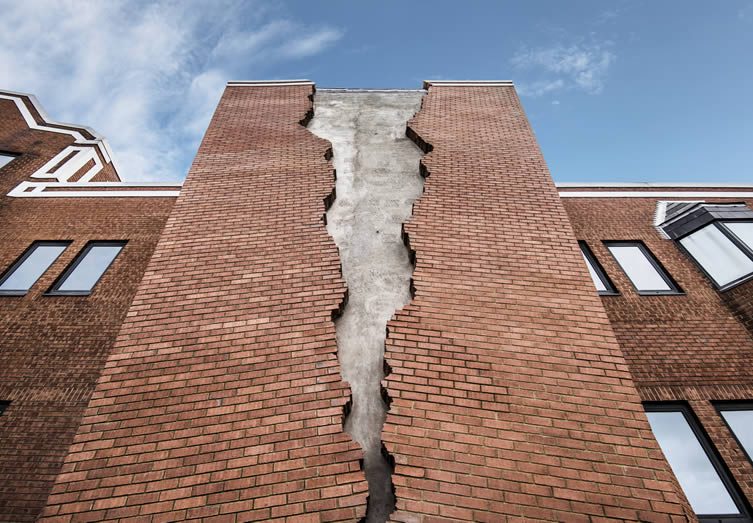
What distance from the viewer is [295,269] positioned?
418 cm

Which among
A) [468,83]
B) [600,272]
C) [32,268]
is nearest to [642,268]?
[600,272]

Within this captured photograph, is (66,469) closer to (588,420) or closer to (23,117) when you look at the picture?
(588,420)

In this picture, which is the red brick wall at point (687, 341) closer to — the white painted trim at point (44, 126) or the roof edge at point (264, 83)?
the roof edge at point (264, 83)

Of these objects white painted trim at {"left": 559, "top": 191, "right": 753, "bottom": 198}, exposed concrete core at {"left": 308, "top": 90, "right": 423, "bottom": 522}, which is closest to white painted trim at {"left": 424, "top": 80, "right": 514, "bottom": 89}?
exposed concrete core at {"left": 308, "top": 90, "right": 423, "bottom": 522}

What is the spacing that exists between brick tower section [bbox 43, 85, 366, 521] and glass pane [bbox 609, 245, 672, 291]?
5.70 metres

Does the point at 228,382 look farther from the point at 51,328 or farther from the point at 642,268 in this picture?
the point at 642,268

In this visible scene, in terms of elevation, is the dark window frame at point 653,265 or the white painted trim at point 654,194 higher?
the white painted trim at point 654,194

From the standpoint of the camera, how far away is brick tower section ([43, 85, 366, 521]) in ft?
9.33

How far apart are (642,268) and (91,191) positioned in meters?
11.7

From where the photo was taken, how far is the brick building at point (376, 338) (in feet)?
9.56

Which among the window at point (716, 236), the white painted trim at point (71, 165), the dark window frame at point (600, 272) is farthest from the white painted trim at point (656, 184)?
the white painted trim at point (71, 165)

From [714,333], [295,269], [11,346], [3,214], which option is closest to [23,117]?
[3,214]

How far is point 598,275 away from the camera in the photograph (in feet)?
22.5

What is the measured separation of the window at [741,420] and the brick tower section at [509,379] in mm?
2833
